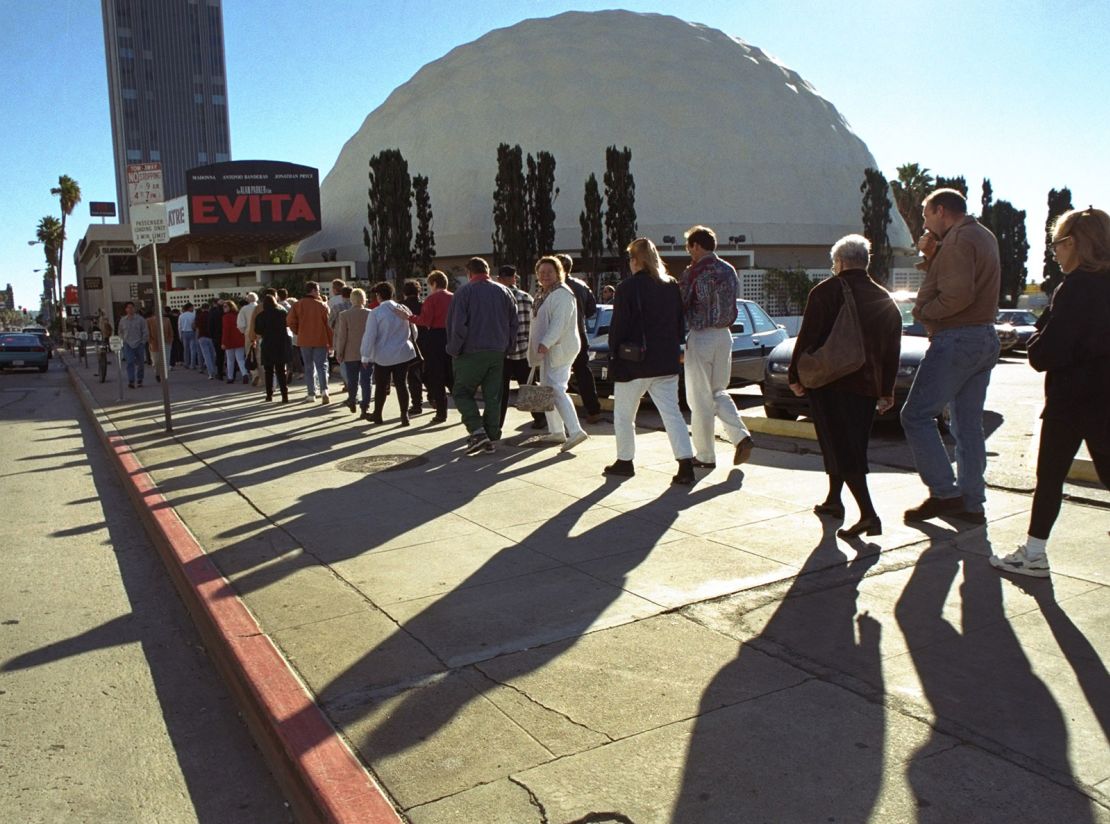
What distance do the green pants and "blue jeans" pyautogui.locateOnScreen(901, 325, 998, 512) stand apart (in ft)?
14.5

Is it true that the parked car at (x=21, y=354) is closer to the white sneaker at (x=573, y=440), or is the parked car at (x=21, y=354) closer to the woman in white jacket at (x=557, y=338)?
the woman in white jacket at (x=557, y=338)

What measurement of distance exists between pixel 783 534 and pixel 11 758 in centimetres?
418

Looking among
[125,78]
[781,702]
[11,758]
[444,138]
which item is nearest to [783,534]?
[781,702]

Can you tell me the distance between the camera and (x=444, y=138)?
57.8 meters

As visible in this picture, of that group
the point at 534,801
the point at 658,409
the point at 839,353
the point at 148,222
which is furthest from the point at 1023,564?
the point at 148,222

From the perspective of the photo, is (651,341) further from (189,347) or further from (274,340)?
(189,347)

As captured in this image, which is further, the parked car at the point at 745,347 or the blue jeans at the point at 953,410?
the parked car at the point at 745,347

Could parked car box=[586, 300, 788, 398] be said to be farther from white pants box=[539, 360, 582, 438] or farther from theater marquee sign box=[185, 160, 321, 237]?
theater marquee sign box=[185, 160, 321, 237]

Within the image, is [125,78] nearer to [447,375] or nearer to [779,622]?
[447,375]

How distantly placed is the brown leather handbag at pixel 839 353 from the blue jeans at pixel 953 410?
55cm

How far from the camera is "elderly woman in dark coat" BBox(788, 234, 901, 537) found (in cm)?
571

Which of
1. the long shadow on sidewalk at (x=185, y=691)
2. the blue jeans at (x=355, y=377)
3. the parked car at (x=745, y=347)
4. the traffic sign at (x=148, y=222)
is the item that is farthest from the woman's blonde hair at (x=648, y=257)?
the traffic sign at (x=148, y=222)

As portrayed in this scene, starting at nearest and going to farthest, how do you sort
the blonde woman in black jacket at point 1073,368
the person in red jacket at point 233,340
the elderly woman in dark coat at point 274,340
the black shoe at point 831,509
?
the blonde woman in black jacket at point 1073,368, the black shoe at point 831,509, the elderly woman in dark coat at point 274,340, the person in red jacket at point 233,340

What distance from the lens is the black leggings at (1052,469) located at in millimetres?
4688
